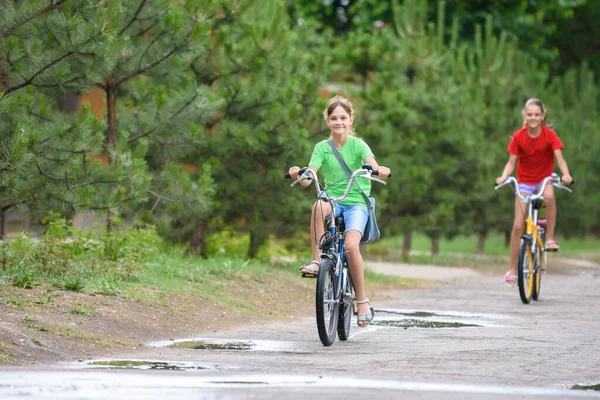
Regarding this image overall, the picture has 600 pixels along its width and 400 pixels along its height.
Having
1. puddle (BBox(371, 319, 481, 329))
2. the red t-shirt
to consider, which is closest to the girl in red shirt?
the red t-shirt

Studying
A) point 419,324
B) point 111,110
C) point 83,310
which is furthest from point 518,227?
point 83,310

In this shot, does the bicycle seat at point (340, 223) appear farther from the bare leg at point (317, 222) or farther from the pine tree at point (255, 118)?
the pine tree at point (255, 118)

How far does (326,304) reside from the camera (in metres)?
8.70

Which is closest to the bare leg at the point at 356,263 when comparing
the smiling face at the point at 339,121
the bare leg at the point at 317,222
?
the bare leg at the point at 317,222

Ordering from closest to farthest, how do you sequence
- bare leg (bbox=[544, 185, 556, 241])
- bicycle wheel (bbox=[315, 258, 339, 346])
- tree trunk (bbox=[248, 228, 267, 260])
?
bicycle wheel (bbox=[315, 258, 339, 346])
bare leg (bbox=[544, 185, 556, 241])
tree trunk (bbox=[248, 228, 267, 260])

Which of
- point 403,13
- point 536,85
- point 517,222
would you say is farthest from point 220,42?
point 536,85

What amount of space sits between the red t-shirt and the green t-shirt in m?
4.37

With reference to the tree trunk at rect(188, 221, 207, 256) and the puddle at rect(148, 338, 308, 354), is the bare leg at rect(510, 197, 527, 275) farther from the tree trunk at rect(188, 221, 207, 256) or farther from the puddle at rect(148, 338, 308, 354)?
the puddle at rect(148, 338, 308, 354)

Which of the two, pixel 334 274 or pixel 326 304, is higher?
pixel 334 274

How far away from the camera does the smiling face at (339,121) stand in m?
9.24

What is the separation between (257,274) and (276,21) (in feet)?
11.2

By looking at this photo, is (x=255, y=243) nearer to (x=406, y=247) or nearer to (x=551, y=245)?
(x=551, y=245)

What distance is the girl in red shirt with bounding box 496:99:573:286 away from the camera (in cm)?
1304

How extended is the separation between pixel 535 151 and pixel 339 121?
4.59 meters
